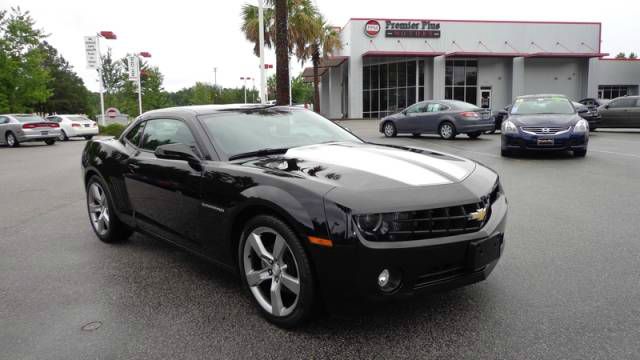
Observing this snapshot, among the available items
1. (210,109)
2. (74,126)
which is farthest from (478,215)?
(74,126)

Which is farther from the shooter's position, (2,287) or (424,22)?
(424,22)

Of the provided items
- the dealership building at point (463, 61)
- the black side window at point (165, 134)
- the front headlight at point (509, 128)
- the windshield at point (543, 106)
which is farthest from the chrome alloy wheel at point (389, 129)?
the dealership building at point (463, 61)

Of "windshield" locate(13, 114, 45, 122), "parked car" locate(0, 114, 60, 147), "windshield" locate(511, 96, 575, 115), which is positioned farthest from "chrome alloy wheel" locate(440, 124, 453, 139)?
"windshield" locate(13, 114, 45, 122)

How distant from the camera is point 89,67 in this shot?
32.0 metres

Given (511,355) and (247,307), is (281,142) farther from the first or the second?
(511,355)

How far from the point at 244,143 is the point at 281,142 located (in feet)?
1.08

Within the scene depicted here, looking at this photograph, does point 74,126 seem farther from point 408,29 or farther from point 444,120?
point 408,29

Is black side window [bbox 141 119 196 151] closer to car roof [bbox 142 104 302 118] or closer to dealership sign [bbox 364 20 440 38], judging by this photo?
car roof [bbox 142 104 302 118]

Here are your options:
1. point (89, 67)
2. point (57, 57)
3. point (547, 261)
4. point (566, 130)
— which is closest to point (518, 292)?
point (547, 261)

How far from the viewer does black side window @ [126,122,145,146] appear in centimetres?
474

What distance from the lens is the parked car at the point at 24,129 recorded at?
2222 centimetres

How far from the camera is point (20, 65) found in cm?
3719

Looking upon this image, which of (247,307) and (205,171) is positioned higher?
(205,171)

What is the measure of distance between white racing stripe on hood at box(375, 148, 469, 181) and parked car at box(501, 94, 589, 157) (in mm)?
8476
